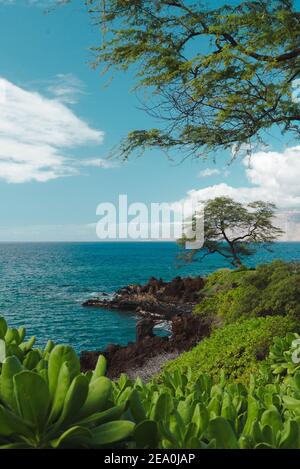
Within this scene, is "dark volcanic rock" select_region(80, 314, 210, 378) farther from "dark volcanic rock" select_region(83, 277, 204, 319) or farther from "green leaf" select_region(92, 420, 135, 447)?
"dark volcanic rock" select_region(83, 277, 204, 319)

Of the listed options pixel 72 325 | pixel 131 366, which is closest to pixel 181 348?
pixel 131 366

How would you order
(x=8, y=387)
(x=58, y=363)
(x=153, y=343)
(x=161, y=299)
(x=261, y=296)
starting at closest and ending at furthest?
A: (x=8, y=387) → (x=58, y=363) → (x=261, y=296) → (x=153, y=343) → (x=161, y=299)

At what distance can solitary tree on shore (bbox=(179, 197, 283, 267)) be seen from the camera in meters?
35.8

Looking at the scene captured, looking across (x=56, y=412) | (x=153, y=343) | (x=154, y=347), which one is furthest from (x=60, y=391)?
(x=153, y=343)

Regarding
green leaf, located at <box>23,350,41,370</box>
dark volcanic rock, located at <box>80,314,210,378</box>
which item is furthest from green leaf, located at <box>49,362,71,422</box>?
dark volcanic rock, located at <box>80,314,210,378</box>

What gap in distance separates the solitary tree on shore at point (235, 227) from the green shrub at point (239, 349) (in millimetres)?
27420

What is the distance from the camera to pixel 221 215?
35844mm

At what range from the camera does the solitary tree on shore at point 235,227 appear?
3581 centimetres

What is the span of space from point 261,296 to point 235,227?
26.6 meters

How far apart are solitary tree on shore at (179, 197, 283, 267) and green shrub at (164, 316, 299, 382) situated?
90.0 ft

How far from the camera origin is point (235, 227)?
3647cm

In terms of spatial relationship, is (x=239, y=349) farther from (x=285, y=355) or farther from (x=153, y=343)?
(x=153, y=343)

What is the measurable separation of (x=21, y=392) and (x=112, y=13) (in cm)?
1158

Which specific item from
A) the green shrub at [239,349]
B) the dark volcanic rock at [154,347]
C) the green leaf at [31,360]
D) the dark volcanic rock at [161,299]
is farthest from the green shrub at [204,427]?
the dark volcanic rock at [161,299]
